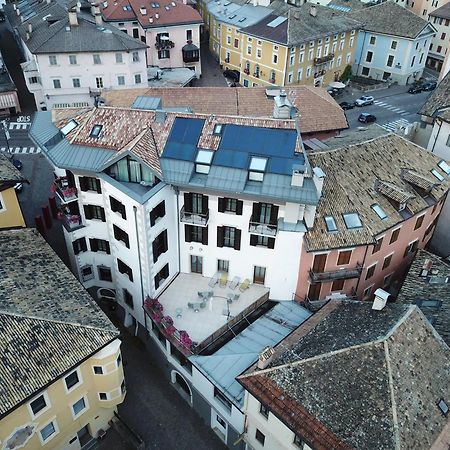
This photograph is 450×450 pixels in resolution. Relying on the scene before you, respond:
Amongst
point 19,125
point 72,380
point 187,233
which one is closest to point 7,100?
point 19,125

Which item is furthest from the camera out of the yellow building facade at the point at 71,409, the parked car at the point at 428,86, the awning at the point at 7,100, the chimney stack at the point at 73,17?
the parked car at the point at 428,86

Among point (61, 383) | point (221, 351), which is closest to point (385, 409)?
point (221, 351)

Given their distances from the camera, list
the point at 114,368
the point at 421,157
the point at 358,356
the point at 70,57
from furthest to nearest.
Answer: the point at 70,57 → the point at 421,157 → the point at 114,368 → the point at 358,356

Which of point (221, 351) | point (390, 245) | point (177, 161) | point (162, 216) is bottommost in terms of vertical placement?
point (221, 351)

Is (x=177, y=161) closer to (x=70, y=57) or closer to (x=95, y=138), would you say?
(x=95, y=138)

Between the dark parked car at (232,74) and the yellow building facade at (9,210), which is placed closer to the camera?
the yellow building facade at (9,210)

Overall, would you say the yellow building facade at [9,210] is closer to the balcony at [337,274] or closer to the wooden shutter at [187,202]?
the wooden shutter at [187,202]

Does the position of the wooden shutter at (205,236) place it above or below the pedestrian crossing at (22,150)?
above

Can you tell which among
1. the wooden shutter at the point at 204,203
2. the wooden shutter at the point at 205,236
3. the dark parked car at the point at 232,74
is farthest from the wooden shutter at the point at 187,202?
the dark parked car at the point at 232,74
